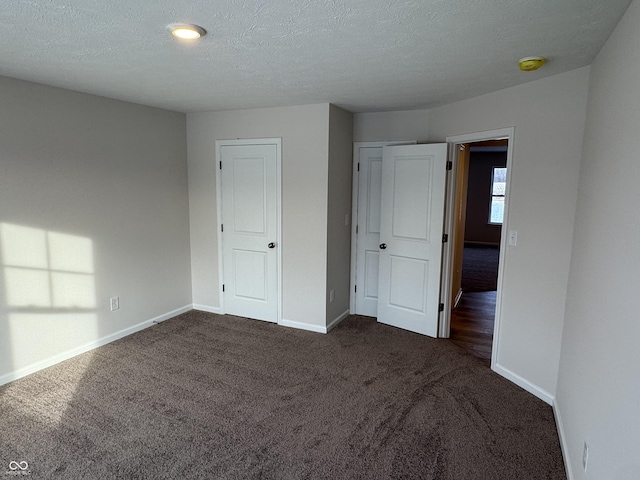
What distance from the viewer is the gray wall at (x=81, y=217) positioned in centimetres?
302

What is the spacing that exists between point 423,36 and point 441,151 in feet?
6.05

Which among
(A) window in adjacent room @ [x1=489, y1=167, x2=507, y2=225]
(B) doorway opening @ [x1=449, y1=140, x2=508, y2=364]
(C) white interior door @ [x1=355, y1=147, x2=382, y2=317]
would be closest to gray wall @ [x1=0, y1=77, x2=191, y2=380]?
(C) white interior door @ [x1=355, y1=147, x2=382, y2=317]

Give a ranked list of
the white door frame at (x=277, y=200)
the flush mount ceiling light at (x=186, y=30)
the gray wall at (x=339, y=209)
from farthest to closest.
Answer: the white door frame at (x=277, y=200)
the gray wall at (x=339, y=209)
the flush mount ceiling light at (x=186, y=30)

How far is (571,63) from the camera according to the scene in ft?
8.15

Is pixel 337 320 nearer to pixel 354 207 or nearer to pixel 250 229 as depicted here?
pixel 354 207

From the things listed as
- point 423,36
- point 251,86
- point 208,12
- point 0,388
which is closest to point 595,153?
point 423,36

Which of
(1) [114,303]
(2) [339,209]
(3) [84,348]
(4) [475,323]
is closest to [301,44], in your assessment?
(2) [339,209]

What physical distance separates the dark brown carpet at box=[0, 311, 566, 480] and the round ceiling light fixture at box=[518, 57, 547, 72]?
225 cm

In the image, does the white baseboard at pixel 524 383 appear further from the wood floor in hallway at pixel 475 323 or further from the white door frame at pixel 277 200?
the white door frame at pixel 277 200

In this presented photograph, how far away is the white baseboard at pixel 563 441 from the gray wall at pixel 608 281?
0.9 inches

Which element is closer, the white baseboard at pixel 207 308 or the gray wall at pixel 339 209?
the gray wall at pixel 339 209

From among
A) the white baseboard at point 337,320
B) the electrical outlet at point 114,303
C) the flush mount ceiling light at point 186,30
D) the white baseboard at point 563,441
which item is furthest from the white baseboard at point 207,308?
the white baseboard at point 563,441

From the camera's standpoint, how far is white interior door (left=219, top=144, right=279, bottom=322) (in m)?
4.20

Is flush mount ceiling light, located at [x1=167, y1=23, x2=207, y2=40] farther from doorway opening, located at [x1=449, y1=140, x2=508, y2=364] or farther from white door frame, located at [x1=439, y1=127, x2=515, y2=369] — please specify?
doorway opening, located at [x1=449, y1=140, x2=508, y2=364]
